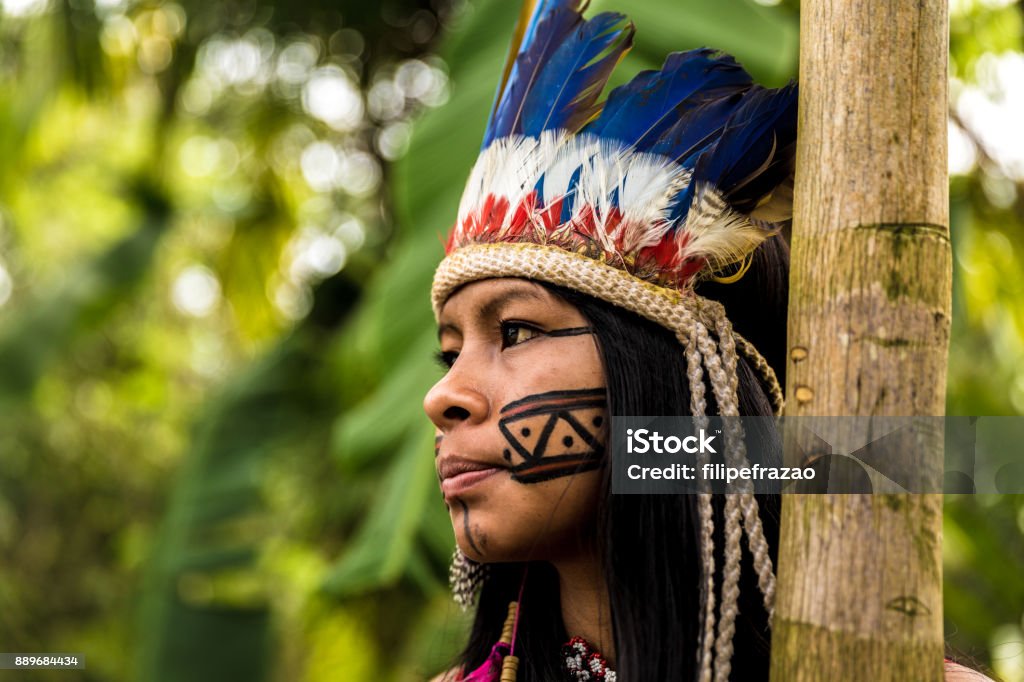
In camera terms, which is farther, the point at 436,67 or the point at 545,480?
the point at 436,67

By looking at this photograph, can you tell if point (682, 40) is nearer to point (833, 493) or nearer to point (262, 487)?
point (833, 493)

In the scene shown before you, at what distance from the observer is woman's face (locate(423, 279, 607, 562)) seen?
1.49m

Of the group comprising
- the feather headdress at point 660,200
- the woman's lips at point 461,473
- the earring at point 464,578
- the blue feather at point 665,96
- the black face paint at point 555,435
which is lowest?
the earring at point 464,578

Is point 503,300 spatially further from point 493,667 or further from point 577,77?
point 493,667

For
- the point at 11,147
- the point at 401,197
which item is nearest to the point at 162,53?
the point at 11,147

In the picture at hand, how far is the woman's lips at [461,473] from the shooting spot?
1523 mm

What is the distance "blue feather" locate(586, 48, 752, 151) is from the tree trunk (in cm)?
26

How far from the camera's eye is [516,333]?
5.19 ft

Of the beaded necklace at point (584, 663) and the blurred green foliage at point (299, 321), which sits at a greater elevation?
the blurred green foliage at point (299, 321)

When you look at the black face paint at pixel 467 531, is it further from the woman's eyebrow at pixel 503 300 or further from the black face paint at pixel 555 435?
the woman's eyebrow at pixel 503 300

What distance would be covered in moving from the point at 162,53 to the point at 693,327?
5287 millimetres

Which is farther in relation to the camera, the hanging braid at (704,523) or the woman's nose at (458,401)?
the woman's nose at (458,401)

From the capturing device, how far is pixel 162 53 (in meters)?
6.04

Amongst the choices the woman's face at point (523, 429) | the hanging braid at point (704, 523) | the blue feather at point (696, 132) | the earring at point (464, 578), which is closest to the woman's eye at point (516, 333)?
the woman's face at point (523, 429)
